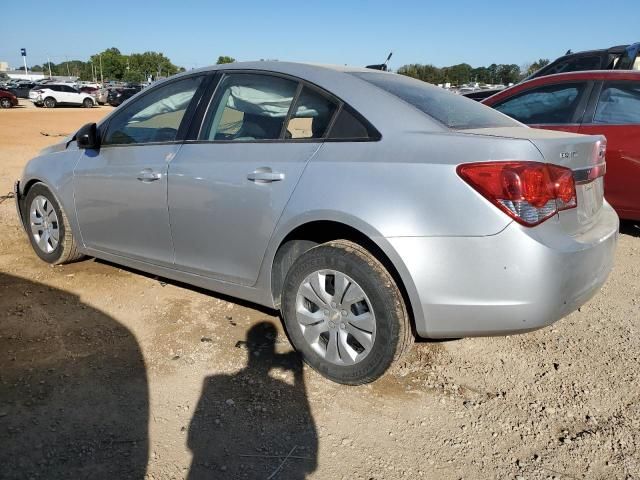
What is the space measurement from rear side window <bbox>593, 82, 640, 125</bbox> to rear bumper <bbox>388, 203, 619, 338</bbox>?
9.91 ft

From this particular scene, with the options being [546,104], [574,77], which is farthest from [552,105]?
[574,77]

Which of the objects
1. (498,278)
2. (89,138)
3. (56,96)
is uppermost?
(56,96)

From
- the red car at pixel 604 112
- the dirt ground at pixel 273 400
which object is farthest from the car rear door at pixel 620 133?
the dirt ground at pixel 273 400

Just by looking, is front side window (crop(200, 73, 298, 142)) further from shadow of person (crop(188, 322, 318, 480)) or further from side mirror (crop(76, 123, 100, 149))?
shadow of person (crop(188, 322, 318, 480))

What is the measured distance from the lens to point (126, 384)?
292cm

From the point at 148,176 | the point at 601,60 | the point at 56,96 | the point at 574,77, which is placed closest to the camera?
the point at 148,176

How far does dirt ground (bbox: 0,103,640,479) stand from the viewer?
2.35m

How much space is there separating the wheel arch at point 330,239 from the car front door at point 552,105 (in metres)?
3.38

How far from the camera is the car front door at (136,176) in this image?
11.7 feet

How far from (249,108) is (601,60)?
23.3ft

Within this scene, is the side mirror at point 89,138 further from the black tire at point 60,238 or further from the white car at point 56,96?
the white car at point 56,96

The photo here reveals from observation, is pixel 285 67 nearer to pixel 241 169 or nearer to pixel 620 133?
pixel 241 169

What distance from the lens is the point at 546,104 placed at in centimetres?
554

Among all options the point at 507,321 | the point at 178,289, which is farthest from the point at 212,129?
the point at 507,321
